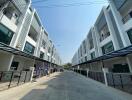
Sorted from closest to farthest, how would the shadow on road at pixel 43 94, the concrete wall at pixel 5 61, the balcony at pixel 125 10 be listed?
the shadow on road at pixel 43 94, the concrete wall at pixel 5 61, the balcony at pixel 125 10

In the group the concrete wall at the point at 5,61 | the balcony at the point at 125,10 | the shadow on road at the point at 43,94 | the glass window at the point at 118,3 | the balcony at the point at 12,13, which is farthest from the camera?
the balcony at the point at 12,13

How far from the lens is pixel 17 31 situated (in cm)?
1458

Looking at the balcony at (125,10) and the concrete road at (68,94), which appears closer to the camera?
the concrete road at (68,94)

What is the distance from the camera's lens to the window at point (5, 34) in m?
11.9

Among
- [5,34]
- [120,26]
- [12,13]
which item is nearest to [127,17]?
[120,26]

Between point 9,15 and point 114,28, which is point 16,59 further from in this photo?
point 114,28

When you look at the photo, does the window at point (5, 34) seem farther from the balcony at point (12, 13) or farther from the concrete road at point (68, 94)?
the concrete road at point (68, 94)

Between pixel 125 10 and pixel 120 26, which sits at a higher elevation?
pixel 125 10

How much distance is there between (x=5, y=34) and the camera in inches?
492

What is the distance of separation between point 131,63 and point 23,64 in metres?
18.9

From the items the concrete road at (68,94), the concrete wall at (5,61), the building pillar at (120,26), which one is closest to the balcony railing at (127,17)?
the building pillar at (120,26)

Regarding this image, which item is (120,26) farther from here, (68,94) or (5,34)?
(5,34)

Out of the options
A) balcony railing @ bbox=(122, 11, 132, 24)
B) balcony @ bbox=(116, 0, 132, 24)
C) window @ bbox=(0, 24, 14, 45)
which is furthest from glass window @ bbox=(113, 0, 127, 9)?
window @ bbox=(0, 24, 14, 45)

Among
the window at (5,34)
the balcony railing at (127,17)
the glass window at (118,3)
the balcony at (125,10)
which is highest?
the glass window at (118,3)
